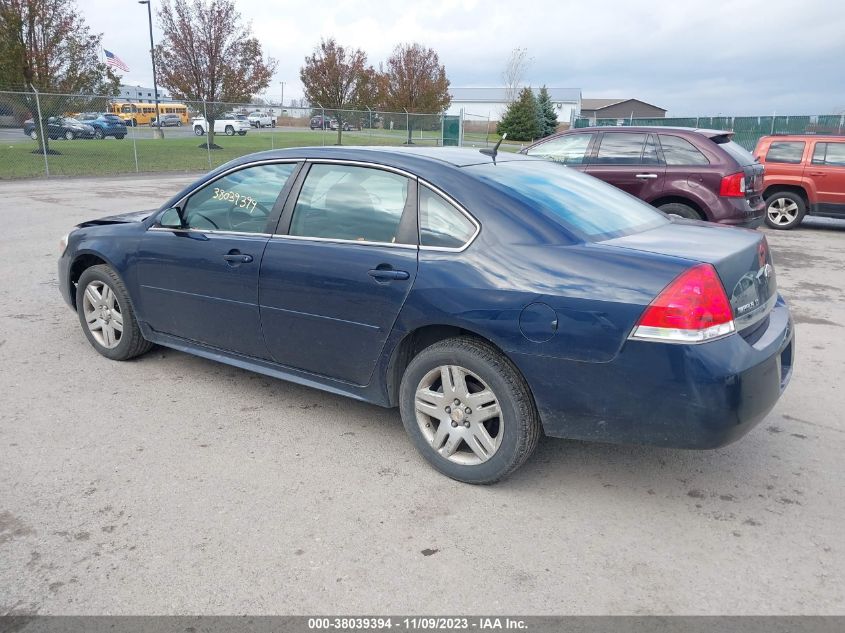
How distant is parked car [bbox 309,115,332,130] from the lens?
1243 inches

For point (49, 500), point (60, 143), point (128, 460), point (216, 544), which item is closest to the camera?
point (216, 544)

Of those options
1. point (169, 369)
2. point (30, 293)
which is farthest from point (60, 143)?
point (169, 369)

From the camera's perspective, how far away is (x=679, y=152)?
29.5ft

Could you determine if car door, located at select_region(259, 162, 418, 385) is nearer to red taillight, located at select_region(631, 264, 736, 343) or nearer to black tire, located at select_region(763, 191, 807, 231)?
red taillight, located at select_region(631, 264, 736, 343)

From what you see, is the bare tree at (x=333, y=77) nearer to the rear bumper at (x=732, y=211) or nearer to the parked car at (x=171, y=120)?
the parked car at (x=171, y=120)

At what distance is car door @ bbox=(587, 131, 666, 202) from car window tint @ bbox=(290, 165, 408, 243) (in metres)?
6.15

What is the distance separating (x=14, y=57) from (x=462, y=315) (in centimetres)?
2612

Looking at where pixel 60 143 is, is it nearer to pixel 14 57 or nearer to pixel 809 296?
pixel 14 57

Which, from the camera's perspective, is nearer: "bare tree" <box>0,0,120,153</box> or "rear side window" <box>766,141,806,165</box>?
"rear side window" <box>766,141,806,165</box>

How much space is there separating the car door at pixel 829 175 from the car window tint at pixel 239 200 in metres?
10.8

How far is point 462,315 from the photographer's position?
3203 mm

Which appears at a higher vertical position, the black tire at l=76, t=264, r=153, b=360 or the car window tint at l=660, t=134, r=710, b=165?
the car window tint at l=660, t=134, r=710, b=165

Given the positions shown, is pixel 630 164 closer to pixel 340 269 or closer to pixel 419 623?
pixel 340 269

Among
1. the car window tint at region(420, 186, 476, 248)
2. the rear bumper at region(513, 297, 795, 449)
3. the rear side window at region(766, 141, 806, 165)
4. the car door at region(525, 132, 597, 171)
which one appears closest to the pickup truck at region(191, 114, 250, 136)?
the car door at region(525, 132, 597, 171)
